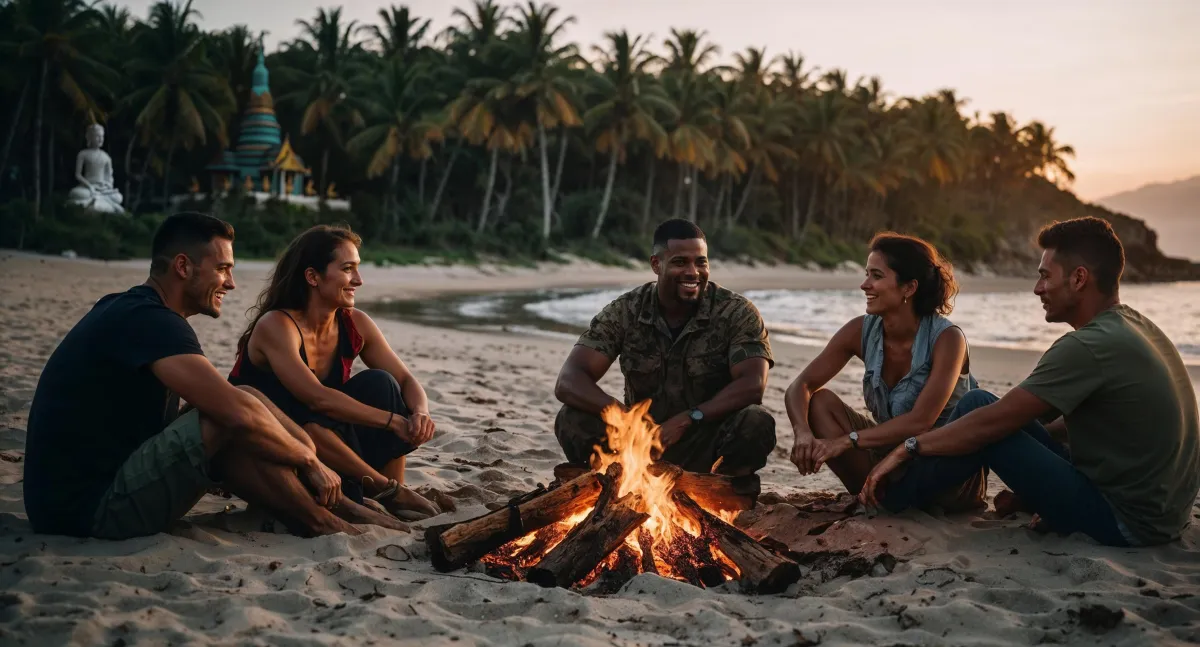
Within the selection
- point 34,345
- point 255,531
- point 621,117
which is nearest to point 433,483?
point 255,531

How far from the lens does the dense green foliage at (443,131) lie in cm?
2986

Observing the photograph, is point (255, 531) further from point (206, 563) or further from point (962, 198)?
point (962, 198)

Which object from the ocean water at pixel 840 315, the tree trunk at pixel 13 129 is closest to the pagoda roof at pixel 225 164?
the tree trunk at pixel 13 129

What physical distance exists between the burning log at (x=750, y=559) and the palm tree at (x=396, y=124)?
31.5 metres

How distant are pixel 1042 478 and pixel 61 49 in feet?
106

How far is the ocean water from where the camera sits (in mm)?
16984

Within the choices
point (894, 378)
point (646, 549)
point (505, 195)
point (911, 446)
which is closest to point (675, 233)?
point (894, 378)

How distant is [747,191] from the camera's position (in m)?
50.7

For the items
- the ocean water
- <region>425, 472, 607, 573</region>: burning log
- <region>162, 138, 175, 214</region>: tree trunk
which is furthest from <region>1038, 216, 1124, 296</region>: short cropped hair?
<region>162, 138, 175, 214</region>: tree trunk

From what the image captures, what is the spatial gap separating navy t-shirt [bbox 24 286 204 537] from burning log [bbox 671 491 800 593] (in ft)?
7.10

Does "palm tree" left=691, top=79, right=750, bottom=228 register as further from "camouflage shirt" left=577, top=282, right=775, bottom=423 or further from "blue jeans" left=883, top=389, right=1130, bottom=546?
"blue jeans" left=883, top=389, right=1130, bottom=546

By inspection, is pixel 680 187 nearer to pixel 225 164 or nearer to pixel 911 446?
pixel 225 164

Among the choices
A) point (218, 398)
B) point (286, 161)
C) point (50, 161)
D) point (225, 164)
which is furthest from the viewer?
point (225, 164)

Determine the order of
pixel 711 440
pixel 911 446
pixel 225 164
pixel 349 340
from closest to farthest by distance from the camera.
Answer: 1. pixel 911 446
2. pixel 349 340
3. pixel 711 440
4. pixel 225 164
